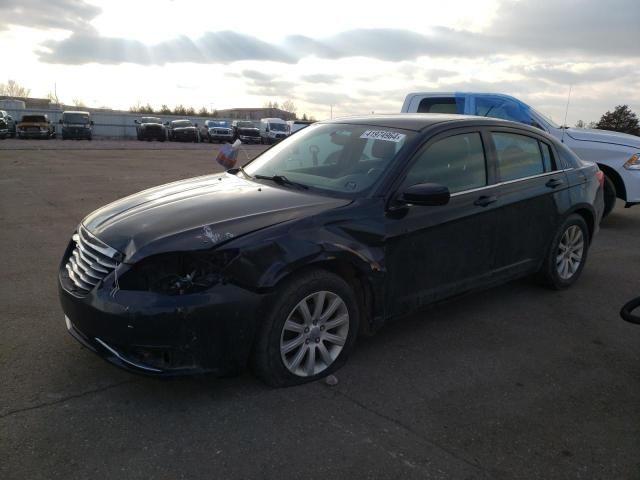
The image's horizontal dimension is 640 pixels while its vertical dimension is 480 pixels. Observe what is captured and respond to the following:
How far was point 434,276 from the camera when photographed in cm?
394

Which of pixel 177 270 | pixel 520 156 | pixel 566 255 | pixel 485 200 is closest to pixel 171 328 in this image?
pixel 177 270

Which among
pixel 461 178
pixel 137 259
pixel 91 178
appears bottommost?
pixel 91 178

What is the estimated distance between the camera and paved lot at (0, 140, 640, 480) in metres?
2.66

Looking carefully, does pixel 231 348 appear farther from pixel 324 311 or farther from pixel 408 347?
pixel 408 347

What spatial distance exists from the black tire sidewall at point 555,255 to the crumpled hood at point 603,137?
3.63 m

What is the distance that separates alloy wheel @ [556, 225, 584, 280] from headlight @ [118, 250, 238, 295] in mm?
3502

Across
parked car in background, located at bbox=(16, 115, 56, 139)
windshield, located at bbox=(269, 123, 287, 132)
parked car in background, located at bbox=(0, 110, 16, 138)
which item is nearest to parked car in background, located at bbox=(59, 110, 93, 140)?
parked car in background, located at bbox=(16, 115, 56, 139)

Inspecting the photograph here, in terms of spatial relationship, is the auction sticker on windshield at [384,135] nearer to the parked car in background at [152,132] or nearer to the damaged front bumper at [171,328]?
the damaged front bumper at [171,328]

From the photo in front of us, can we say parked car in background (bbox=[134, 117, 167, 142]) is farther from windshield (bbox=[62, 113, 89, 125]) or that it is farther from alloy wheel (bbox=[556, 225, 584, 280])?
alloy wheel (bbox=[556, 225, 584, 280])

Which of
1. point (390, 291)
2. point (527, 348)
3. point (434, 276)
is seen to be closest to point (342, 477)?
point (390, 291)

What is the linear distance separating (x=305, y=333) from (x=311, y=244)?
0.55 m

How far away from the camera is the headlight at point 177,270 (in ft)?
9.78

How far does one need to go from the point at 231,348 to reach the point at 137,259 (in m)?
0.71

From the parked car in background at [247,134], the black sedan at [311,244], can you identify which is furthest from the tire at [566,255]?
the parked car in background at [247,134]
